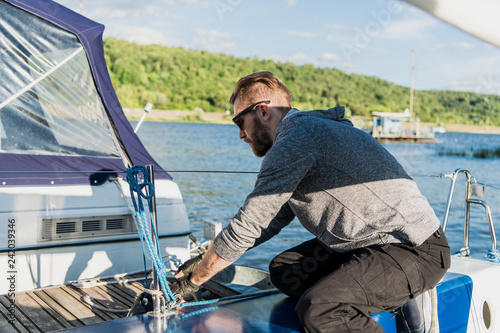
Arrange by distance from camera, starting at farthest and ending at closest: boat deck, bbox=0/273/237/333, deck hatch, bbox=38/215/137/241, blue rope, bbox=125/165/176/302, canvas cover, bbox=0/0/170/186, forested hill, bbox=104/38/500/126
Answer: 1. forested hill, bbox=104/38/500/126
2. canvas cover, bbox=0/0/170/186
3. deck hatch, bbox=38/215/137/241
4. boat deck, bbox=0/273/237/333
5. blue rope, bbox=125/165/176/302

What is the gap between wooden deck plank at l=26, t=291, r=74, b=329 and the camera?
3189mm

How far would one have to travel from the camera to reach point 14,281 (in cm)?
380

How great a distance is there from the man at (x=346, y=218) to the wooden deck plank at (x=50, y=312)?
4.69 feet

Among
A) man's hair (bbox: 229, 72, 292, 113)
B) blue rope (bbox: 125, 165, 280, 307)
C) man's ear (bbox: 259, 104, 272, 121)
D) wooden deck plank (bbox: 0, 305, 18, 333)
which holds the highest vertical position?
man's hair (bbox: 229, 72, 292, 113)

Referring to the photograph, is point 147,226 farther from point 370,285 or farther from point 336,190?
point 370,285

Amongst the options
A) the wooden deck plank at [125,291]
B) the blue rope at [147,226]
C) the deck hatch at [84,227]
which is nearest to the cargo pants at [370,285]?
the blue rope at [147,226]

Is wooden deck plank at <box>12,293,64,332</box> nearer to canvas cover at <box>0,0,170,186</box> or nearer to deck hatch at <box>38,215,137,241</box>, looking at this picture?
deck hatch at <box>38,215,137,241</box>

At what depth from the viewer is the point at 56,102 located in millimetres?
4523

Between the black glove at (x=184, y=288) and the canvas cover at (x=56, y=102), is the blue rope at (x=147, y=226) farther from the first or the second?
the canvas cover at (x=56, y=102)

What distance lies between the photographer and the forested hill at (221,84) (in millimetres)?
37281

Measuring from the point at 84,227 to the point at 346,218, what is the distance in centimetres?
275

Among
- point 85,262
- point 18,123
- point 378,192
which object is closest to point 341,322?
point 378,192

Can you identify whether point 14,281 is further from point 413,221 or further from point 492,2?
point 492,2

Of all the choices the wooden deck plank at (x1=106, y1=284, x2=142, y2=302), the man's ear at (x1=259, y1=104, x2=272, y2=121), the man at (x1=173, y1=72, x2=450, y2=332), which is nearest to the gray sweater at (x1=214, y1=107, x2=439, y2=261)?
the man at (x1=173, y1=72, x2=450, y2=332)
